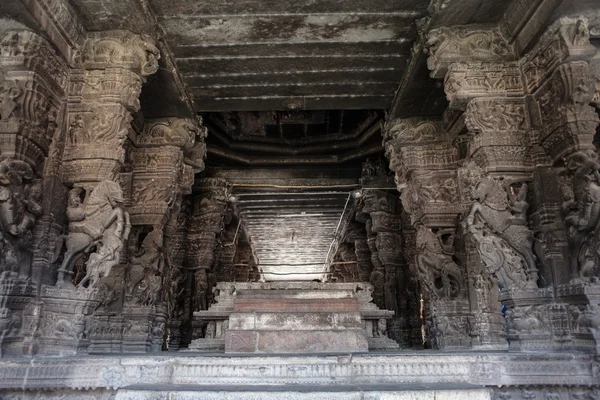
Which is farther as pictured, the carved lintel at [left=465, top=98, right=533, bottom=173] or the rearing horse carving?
the carved lintel at [left=465, top=98, right=533, bottom=173]

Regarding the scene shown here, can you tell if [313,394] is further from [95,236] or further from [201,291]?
[201,291]

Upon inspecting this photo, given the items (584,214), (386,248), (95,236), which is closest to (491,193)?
(584,214)

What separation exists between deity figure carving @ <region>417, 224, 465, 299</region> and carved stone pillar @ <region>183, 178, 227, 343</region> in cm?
536

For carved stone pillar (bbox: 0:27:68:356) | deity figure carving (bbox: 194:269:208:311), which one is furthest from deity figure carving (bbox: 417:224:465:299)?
carved stone pillar (bbox: 0:27:68:356)

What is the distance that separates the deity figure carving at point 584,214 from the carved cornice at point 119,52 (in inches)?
196

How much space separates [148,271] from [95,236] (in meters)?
2.59

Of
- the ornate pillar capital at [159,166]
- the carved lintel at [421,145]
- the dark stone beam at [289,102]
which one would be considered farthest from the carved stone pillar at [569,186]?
the ornate pillar capital at [159,166]

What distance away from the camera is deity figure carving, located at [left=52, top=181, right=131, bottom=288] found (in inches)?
197

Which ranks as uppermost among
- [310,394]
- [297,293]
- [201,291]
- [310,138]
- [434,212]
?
[310,138]

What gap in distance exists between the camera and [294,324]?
5922mm

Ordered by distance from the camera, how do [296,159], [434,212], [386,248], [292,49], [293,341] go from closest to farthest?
1. [293,341]
2. [292,49]
3. [434,212]
4. [386,248]
5. [296,159]

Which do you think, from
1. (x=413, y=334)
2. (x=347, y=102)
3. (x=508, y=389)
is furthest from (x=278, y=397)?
(x=413, y=334)

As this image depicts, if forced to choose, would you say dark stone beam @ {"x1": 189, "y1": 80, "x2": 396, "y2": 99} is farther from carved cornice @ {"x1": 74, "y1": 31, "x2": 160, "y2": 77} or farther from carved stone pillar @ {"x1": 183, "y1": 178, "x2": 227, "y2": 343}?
carved stone pillar @ {"x1": 183, "y1": 178, "x2": 227, "y2": 343}

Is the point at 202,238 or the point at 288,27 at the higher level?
the point at 288,27
